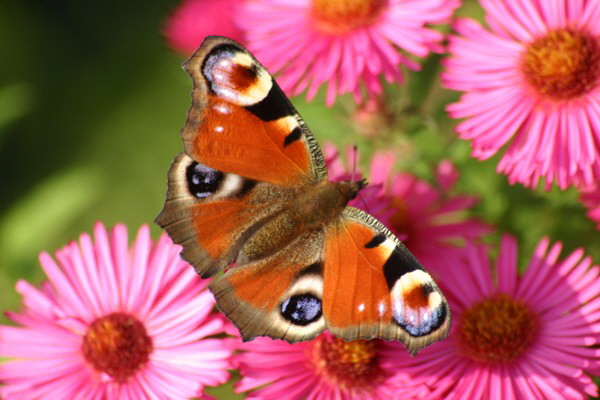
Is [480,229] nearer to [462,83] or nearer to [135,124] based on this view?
[462,83]

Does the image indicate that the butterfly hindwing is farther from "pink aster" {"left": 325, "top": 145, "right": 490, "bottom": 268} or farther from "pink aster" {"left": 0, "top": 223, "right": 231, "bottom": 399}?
"pink aster" {"left": 325, "top": 145, "right": 490, "bottom": 268}

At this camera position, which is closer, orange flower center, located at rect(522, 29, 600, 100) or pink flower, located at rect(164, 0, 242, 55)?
orange flower center, located at rect(522, 29, 600, 100)

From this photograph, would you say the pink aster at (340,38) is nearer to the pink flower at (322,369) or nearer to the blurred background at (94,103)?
the pink flower at (322,369)

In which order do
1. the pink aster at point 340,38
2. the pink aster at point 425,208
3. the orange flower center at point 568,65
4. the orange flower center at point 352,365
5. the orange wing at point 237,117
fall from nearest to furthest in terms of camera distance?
1. the orange wing at point 237,117
2. the orange flower center at point 352,365
3. the orange flower center at point 568,65
4. the pink aster at point 340,38
5. the pink aster at point 425,208

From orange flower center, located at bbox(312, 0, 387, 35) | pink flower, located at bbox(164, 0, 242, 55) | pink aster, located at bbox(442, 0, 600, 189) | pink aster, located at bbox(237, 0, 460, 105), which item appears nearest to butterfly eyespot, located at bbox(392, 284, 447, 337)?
pink aster, located at bbox(442, 0, 600, 189)

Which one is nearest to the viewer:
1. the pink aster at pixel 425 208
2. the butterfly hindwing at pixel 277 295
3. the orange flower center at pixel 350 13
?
the butterfly hindwing at pixel 277 295

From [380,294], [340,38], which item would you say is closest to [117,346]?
[380,294]

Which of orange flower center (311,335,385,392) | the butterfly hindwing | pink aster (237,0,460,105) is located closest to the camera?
the butterfly hindwing

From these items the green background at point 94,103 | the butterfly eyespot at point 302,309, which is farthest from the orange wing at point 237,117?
the green background at point 94,103
